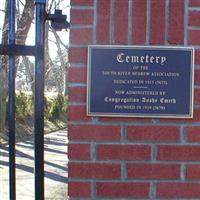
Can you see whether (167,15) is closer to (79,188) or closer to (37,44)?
(37,44)

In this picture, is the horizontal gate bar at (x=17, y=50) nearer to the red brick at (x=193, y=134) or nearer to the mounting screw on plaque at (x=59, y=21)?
the mounting screw on plaque at (x=59, y=21)

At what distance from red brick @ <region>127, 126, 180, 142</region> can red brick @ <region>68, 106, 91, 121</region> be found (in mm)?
246

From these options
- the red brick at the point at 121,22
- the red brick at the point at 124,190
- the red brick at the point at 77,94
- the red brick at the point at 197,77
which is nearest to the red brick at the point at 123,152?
the red brick at the point at 124,190

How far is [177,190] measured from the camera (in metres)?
2.80

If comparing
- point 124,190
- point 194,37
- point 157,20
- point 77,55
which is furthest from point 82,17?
point 124,190

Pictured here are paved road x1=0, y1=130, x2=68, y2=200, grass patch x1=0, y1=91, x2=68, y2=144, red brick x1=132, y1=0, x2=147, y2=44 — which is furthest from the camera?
grass patch x1=0, y1=91, x2=68, y2=144

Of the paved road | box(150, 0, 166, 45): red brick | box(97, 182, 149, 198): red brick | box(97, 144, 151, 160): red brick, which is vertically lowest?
the paved road

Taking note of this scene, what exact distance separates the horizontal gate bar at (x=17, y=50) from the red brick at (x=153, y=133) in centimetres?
73

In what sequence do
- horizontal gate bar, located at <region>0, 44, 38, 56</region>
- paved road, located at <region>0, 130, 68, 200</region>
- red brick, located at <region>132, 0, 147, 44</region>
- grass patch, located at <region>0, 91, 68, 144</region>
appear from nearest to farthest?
red brick, located at <region>132, 0, 147, 44</region>
horizontal gate bar, located at <region>0, 44, 38, 56</region>
paved road, located at <region>0, 130, 68, 200</region>
grass patch, located at <region>0, 91, 68, 144</region>

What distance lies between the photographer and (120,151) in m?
2.78

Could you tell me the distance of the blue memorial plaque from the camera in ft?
9.04

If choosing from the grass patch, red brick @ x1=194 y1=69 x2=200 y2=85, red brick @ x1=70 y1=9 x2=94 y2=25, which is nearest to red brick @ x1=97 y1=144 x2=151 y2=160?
red brick @ x1=194 y1=69 x2=200 y2=85

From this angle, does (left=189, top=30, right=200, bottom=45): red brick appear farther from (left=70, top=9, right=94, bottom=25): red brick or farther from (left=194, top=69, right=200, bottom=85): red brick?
(left=70, top=9, right=94, bottom=25): red brick

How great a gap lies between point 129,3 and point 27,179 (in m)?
6.93
